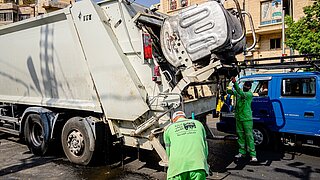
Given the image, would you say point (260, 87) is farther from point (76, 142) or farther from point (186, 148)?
point (186, 148)

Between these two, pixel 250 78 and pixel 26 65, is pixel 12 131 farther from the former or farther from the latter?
pixel 250 78

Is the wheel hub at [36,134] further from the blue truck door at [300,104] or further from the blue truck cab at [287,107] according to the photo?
the blue truck door at [300,104]

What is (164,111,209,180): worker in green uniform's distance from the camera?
280cm

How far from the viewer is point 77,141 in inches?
207

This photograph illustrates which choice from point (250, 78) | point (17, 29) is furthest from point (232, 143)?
point (17, 29)

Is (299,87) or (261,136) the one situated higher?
(299,87)

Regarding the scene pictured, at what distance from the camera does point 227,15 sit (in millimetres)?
4242

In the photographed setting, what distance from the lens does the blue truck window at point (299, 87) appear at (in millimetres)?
5801

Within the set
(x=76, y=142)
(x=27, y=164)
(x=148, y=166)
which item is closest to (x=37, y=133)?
(x=27, y=164)

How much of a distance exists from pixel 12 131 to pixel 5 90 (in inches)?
45.9

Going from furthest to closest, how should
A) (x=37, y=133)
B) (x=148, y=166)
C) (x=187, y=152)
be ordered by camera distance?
(x=37, y=133) → (x=148, y=166) → (x=187, y=152)

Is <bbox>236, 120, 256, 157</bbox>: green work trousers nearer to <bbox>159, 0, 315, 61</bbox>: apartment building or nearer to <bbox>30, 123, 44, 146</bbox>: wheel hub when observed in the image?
<bbox>30, 123, 44, 146</bbox>: wheel hub

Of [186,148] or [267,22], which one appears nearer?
[186,148]

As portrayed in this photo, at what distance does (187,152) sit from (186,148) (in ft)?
0.13
